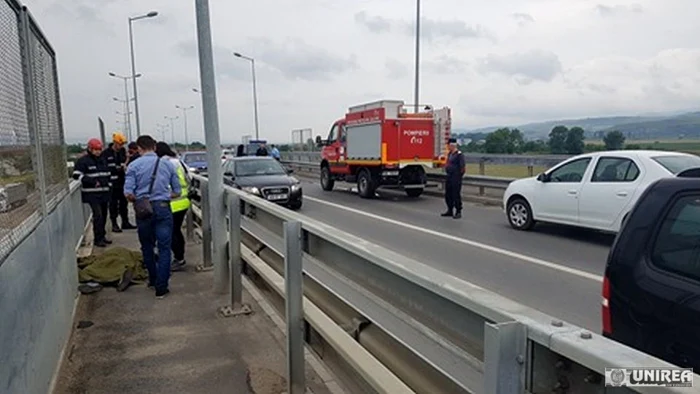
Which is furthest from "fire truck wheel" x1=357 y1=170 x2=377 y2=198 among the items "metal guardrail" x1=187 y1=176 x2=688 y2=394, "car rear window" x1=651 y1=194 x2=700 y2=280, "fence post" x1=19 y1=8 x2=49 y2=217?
"car rear window" x1=651 y1=194 x2=700 y2=280

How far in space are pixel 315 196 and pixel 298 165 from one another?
15.6 m

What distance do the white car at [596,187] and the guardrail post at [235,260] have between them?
21.3ft

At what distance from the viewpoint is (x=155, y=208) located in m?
6.25

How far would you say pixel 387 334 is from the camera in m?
2.44

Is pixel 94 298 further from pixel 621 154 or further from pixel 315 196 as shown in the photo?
pixel 315 196

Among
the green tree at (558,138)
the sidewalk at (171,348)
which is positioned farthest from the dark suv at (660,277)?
the green tree at (558,138)

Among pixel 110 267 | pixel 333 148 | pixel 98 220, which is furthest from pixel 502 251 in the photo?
pixel 333 148

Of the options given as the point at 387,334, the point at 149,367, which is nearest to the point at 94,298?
the point at 149,367

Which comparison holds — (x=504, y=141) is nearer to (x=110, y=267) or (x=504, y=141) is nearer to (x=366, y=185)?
(x=366, y=185)

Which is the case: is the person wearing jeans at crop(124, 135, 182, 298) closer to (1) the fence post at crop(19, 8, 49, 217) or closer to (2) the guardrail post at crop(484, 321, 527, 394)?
(1) the fence post at crop(19, 8, 49, 217)

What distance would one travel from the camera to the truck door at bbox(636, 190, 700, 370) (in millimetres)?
2449

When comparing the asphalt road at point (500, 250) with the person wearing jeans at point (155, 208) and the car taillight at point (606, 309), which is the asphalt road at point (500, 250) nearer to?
the car taillight at point (606, 309)

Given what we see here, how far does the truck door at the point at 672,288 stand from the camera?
8.04 feet

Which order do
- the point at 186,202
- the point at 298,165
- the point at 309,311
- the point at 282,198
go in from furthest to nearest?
the point at 298,165 → the point at 282,198 → the point at 186,202 → the point at 309,311
